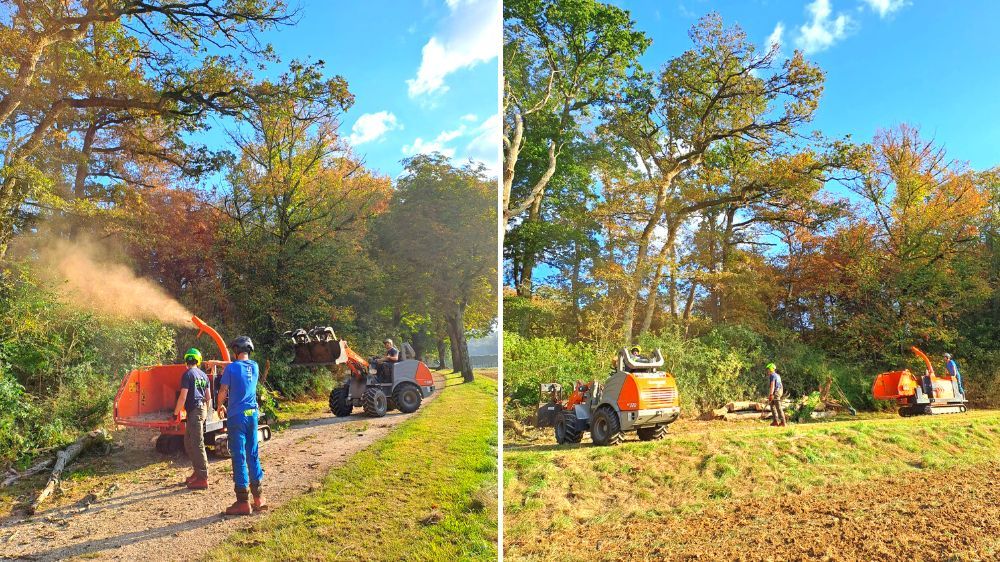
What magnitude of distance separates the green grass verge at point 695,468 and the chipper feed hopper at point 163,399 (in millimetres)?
3094

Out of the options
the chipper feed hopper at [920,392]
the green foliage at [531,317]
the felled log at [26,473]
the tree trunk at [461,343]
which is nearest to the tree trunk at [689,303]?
the green foliage at [531,317]

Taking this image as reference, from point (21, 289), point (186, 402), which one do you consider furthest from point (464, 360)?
point (21, 289)

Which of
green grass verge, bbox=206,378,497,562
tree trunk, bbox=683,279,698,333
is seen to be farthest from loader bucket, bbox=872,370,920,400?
green grass verge, bbox=206,378,497,562

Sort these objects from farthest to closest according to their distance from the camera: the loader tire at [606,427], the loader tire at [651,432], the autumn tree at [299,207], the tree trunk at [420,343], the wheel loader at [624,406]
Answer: the loader tire at [651,432] → the loader tire at [606,427] → the wheel loader at [624,406] → the tree trunk at [420,343] → the autumn tree at [299,207]

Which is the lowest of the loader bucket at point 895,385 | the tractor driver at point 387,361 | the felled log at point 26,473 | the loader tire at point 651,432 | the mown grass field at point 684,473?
the mown grass field at point 684,473

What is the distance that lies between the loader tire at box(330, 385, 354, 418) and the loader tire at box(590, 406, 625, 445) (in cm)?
402

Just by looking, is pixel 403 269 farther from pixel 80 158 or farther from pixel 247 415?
pixel 80 158

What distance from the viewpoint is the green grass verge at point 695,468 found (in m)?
5.36

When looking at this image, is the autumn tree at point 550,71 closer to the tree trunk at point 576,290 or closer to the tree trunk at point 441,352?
the tree trunk at point 576,290

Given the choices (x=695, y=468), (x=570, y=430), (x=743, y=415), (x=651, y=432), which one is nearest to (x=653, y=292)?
(x=743, y=415)

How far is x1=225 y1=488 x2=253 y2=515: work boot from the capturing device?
2.61 m

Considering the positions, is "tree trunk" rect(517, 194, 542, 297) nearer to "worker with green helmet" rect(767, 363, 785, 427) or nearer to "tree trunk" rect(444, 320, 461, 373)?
"worker with green helmet" rect(767, 363, 785, 427)

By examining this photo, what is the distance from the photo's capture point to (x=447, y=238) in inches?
134

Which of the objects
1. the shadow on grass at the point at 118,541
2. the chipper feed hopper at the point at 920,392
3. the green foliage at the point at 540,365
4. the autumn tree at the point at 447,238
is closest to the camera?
the shadow on grass at the point at 118,541
